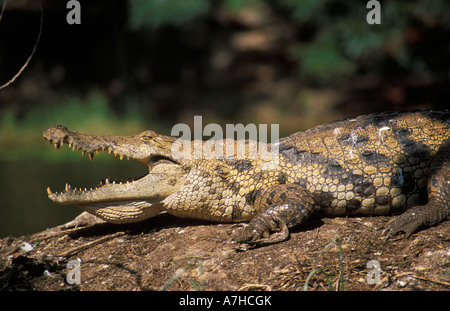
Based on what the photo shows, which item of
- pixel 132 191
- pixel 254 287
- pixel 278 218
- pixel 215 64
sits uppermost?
pixel 215 64

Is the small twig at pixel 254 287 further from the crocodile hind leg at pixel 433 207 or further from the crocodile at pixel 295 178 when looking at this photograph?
the crocodile hind leg at pixel 433 207

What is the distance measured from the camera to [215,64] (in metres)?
12.0

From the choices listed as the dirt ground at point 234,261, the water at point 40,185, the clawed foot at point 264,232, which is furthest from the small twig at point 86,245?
the water at point 40,185

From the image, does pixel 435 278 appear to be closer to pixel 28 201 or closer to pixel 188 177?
pixel 188 177

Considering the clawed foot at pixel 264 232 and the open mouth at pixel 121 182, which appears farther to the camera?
the open mouth at pixel 121 182

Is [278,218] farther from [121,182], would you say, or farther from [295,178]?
[121,182]

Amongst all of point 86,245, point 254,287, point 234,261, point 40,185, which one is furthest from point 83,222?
point 40,185

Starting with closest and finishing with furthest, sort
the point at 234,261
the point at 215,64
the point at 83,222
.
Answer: the point at 234,261
the point at 83,222
the point at 215,64

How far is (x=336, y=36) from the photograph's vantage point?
806cm

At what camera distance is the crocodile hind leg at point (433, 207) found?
328 centimetres

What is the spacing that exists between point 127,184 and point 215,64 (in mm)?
8691

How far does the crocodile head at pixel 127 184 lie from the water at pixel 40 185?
58.6 inches

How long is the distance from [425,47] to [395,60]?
2.11 feet

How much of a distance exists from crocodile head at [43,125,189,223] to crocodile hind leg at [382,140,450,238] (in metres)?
1.81
